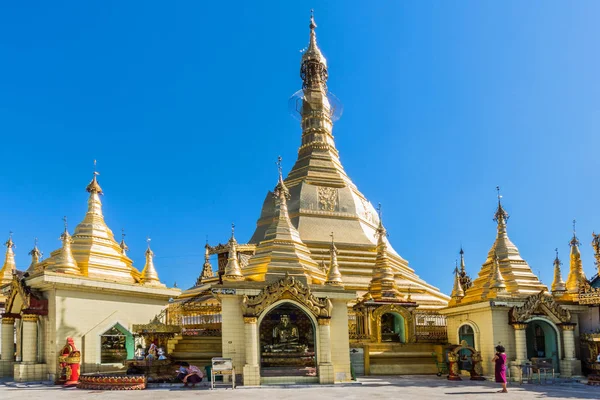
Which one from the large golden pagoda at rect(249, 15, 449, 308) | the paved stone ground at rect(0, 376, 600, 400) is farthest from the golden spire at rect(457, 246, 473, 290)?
the paved stone ground at rect(0, 376, 600, 400)

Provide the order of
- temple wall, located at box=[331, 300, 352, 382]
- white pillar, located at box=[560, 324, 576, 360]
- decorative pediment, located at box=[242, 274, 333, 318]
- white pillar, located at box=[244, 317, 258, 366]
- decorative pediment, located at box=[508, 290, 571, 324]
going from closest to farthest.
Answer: white pillar, located at box=[244, 317, 258, 366] → decorative pediment, located at box=[242, 274, 333, 318] → temple wall, located at box=[331, 300, 352, 382] → decorative pediment, located at box=[508, 290, 571, 324] → white pillar, located at box=[560, 324, 576, 360]

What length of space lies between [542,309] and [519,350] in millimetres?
2001

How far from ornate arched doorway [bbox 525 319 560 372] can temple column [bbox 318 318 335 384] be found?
8.67 metres

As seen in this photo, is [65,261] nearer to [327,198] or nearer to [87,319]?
[87,319]

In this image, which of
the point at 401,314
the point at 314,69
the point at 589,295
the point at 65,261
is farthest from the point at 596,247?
the point at 314,69

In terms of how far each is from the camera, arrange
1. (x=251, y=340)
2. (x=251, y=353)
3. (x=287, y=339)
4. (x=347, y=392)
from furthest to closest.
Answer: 1. (x=287, y=339)
2. (x=251, y=340)
3. (x=251, y=353)
4. (x=347, y=392)

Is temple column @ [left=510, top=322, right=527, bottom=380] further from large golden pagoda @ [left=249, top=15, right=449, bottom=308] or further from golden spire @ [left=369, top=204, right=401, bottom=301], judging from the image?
large golden pagoda @ [left=249, top=15, right=449, bottom=308]

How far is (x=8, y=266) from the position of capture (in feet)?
114

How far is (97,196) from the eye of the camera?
1155 inches

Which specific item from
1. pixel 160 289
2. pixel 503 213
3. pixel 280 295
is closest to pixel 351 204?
pixel 503 213

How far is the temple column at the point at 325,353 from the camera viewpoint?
21.2m

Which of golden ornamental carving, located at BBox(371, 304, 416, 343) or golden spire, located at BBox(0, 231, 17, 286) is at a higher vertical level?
golden spire, located at BBox(0, 231, 17, 286)

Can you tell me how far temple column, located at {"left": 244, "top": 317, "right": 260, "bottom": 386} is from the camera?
20.6 meters

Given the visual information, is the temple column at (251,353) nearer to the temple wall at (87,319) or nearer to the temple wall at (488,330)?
the temple wall at (87,319)
